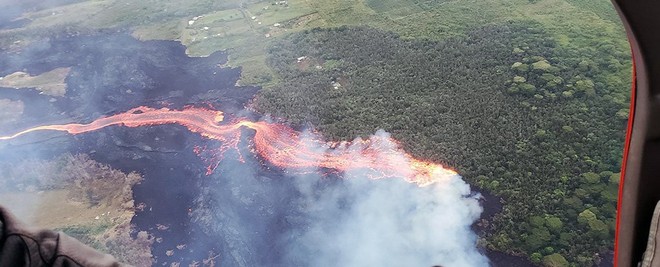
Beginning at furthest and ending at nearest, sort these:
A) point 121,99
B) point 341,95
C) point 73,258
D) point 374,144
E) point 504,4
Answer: point 504,4, point 121,99, point 341,95, point 374,144, point 73,258

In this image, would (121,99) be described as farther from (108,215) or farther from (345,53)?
(345,53)

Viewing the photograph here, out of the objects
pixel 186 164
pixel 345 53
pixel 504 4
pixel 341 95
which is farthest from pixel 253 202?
pixel 504 4

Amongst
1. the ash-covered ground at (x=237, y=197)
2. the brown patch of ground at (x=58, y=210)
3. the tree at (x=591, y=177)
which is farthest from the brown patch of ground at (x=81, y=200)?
the tree at (x=591, y=177)

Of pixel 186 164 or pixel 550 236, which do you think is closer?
pixel 550 236

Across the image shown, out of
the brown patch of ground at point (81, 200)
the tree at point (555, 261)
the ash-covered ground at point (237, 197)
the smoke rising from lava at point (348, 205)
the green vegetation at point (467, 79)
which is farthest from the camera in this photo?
the brown patch of ground at point (81, 200)

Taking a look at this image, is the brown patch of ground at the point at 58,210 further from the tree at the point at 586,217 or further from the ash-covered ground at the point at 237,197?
the tree at the point at 586,217

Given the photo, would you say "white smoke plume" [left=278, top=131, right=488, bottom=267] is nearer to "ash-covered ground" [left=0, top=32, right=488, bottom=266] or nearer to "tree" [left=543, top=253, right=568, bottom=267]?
"ash-covered ground" [left=0, top=32, right=488, bottom=266]
